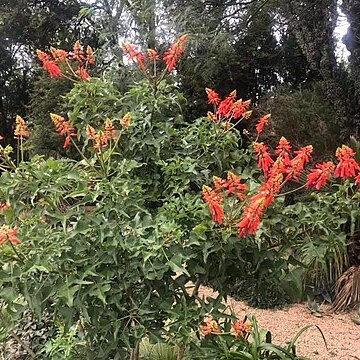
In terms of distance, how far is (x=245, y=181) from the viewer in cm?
188

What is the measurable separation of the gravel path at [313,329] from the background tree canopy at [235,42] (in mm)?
2133

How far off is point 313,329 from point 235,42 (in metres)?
6.50

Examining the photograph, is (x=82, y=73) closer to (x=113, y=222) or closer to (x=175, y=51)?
(x=175, y=51)

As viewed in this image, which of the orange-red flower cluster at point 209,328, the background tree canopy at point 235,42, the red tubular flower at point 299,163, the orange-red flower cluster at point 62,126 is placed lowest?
the orange-red flower cluster at point 209,328

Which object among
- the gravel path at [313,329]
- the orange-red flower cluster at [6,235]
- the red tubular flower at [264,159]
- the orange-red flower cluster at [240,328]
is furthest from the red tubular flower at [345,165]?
the gravel path at [313,329]

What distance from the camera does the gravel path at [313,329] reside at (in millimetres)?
3283

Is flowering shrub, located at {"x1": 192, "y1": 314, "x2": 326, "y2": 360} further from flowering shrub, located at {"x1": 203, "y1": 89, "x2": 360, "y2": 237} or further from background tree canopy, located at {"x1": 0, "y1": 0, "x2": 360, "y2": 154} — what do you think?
background tree canopy, located at {"x1": 0, "y1": 0, "x2": 360, "y2": 154}

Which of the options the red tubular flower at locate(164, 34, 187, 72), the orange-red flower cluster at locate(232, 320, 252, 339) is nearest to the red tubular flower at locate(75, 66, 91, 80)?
the red tubular flower at locate(164, 34, 187, 72)

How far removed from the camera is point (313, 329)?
12.2ft

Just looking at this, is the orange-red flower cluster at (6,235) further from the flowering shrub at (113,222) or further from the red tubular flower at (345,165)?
the red tubular flower at (345,165)

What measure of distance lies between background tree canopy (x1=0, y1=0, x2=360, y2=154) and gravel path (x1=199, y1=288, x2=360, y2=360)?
213 centimetres

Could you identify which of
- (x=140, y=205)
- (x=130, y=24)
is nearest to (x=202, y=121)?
(x=140, y=205)

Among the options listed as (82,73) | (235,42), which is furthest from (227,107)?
(235,42)

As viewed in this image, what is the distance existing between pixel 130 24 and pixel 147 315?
7102 mm
